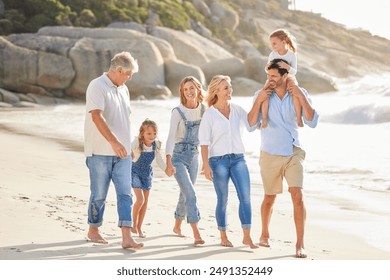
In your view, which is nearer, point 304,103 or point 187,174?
point 304,103

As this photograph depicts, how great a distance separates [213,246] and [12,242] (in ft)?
5.40

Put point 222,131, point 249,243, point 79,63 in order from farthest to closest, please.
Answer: point 79,63, point 222,131, point 249,243

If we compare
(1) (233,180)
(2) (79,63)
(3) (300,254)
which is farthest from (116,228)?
(2) (79,63)

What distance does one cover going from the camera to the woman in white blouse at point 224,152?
6.05m

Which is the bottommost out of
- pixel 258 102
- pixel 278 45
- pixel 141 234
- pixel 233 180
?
pixel 141 234

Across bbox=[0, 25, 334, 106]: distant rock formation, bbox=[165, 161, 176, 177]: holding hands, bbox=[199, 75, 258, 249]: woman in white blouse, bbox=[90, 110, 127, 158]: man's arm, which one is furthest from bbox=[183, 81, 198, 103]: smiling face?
bbox=[0, 25, 334, 106]: distant rock formation

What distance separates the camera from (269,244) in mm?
6176

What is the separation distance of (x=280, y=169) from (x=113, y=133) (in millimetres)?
1387

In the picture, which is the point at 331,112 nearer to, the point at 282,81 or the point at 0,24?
the point at 282,81

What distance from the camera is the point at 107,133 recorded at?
18.4ft

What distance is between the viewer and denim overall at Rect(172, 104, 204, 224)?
21.0 ft

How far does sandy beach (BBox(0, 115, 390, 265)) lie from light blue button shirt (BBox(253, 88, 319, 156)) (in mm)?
863

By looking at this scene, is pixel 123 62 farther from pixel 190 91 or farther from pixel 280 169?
pixel 280 169

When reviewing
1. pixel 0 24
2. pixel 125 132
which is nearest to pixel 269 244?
pixel 125 132
